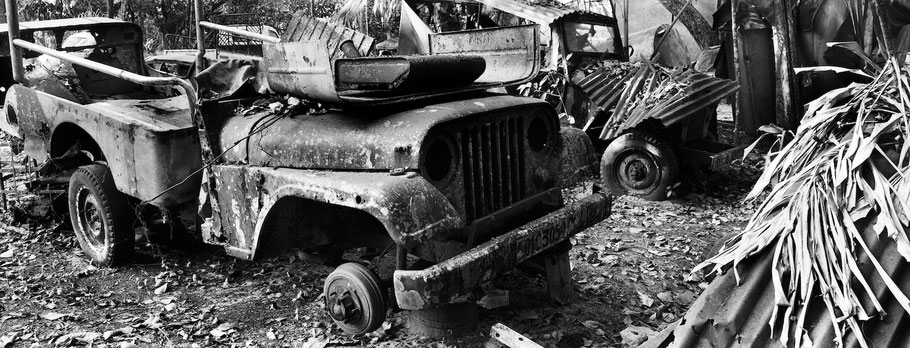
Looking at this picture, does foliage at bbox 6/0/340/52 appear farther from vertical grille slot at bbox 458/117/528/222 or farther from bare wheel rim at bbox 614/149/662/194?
vertical grille slot at bbox 458/117/528/222

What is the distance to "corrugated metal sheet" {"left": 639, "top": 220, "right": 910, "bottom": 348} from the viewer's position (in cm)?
215

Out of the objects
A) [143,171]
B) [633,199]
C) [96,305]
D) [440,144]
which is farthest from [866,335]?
[633,199]

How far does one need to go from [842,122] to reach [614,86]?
19.2 ft

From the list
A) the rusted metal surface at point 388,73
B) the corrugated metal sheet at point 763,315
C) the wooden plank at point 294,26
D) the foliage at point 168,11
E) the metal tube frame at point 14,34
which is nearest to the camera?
the corrugated metal sheet at point 763,315

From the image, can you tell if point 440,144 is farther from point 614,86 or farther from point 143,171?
point 614,86

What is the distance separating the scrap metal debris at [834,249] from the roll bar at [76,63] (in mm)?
3484

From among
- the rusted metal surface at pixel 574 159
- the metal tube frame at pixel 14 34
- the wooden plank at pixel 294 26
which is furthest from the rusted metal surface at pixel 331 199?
the metal tube frame at pixel 14 34

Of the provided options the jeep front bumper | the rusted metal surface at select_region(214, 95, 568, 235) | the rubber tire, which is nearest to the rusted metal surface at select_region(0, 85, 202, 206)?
the rusted metal surface at select_region(214, 95, 568, 235)

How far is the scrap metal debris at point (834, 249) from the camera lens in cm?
215

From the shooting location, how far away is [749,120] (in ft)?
32.8

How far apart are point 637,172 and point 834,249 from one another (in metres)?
5.70

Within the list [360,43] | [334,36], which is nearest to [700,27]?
[360,43]

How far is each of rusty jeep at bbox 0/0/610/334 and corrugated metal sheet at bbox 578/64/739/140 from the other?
283 centimetres

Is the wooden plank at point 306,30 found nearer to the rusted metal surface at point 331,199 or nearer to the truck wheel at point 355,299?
the rusted metal surface at point 331,199
